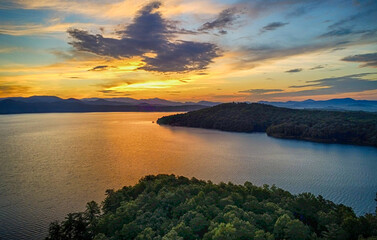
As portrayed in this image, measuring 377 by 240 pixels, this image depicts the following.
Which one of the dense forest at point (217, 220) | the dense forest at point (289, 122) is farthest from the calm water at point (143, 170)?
the dense forest at point (289, 122)

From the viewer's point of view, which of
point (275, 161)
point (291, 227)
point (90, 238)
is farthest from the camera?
point (275, 161)

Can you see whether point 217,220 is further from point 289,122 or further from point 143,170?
point 289,122

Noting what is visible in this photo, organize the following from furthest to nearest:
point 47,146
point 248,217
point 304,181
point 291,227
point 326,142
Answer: point 326,142 → point 47,146 → point 304,181 → point 248,217 → point 291,227

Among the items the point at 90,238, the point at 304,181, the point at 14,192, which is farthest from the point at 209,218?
the point at 14,192

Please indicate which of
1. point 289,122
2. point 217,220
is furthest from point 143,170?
point 289,122

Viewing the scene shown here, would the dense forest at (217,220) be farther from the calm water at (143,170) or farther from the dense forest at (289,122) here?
the dense forest at (289,122)

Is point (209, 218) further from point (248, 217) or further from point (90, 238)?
point (90, 238)
